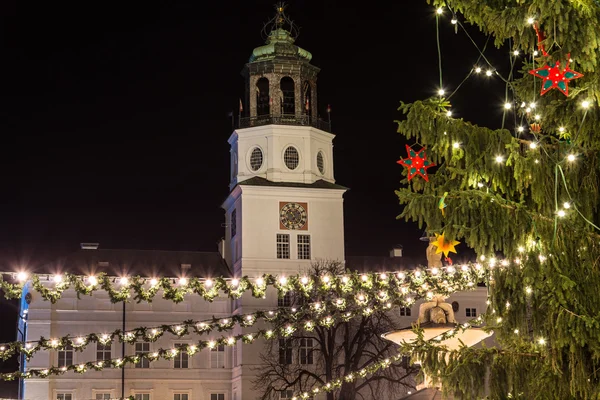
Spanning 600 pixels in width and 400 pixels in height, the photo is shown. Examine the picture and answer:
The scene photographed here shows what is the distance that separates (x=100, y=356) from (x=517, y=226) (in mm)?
44367

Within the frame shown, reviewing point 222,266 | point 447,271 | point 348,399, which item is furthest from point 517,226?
point 222,266

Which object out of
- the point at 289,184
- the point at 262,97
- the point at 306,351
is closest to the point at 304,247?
the point at 289,184

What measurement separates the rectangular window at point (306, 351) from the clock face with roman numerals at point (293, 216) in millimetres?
5553

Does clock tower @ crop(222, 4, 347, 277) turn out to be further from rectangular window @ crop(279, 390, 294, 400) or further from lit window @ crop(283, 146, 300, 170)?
rectangular window @ crop(279, 390, 294, 400)

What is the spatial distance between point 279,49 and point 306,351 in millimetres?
15091

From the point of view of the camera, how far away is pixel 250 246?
5069 cm

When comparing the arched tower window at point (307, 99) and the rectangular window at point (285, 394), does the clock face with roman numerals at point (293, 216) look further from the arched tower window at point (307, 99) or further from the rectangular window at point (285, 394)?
the rectangular window at point (285, 394)

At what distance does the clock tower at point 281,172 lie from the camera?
50.8m

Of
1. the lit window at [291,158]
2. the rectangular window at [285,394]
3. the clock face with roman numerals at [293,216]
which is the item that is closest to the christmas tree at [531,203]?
the rectangular window at [285,394]

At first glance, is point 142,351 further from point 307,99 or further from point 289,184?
point 307,99

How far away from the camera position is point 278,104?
52.8 meters

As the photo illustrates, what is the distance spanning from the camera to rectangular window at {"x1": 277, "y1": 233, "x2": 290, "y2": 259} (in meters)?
50.9

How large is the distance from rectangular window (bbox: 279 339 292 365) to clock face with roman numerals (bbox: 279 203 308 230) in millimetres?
5595

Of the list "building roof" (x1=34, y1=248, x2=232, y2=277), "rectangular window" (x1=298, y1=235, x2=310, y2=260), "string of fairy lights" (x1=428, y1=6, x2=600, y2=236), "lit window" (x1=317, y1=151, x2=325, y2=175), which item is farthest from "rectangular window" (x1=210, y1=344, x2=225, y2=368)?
"string of fairy lights" (x1=428, y1=6, x2=600, y2=236)
